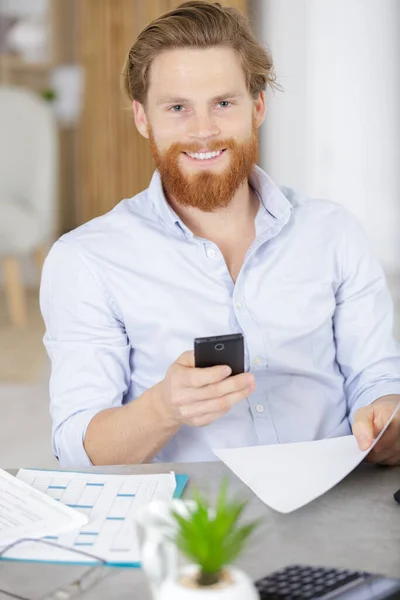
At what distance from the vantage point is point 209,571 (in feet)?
2.02

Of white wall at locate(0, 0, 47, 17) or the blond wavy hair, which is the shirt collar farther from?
white wall at locate(0, 0, 47, 17)

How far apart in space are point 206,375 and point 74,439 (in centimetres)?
32

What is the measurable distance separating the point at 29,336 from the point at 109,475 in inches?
130

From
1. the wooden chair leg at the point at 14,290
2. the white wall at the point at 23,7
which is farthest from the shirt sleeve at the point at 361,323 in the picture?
the white wall at the point at 23,7

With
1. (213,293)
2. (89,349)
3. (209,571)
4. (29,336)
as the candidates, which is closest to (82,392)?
(89,349)

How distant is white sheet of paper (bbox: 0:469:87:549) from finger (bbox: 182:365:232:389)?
21cm

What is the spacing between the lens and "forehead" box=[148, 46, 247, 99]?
1500 millimetres

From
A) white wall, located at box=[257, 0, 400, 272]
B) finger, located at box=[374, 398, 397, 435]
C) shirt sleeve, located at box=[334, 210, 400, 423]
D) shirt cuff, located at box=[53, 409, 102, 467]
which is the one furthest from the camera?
white wall, located at box=[257, 0, 400, 272]

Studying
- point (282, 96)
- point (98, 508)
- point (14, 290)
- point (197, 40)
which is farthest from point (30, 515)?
point (282, 96)

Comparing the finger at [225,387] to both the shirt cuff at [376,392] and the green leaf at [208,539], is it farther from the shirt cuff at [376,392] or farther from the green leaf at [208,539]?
the green leaf at [208,539]

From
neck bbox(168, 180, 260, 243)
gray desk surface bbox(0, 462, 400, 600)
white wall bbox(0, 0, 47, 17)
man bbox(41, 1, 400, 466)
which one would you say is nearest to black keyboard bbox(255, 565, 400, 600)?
gray desk surface bbox(0, 462, 400, 600)

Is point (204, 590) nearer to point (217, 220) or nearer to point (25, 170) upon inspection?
point (217, 220)

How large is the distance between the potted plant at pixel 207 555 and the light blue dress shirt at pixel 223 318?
764 millimetres

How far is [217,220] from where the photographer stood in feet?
5.15
